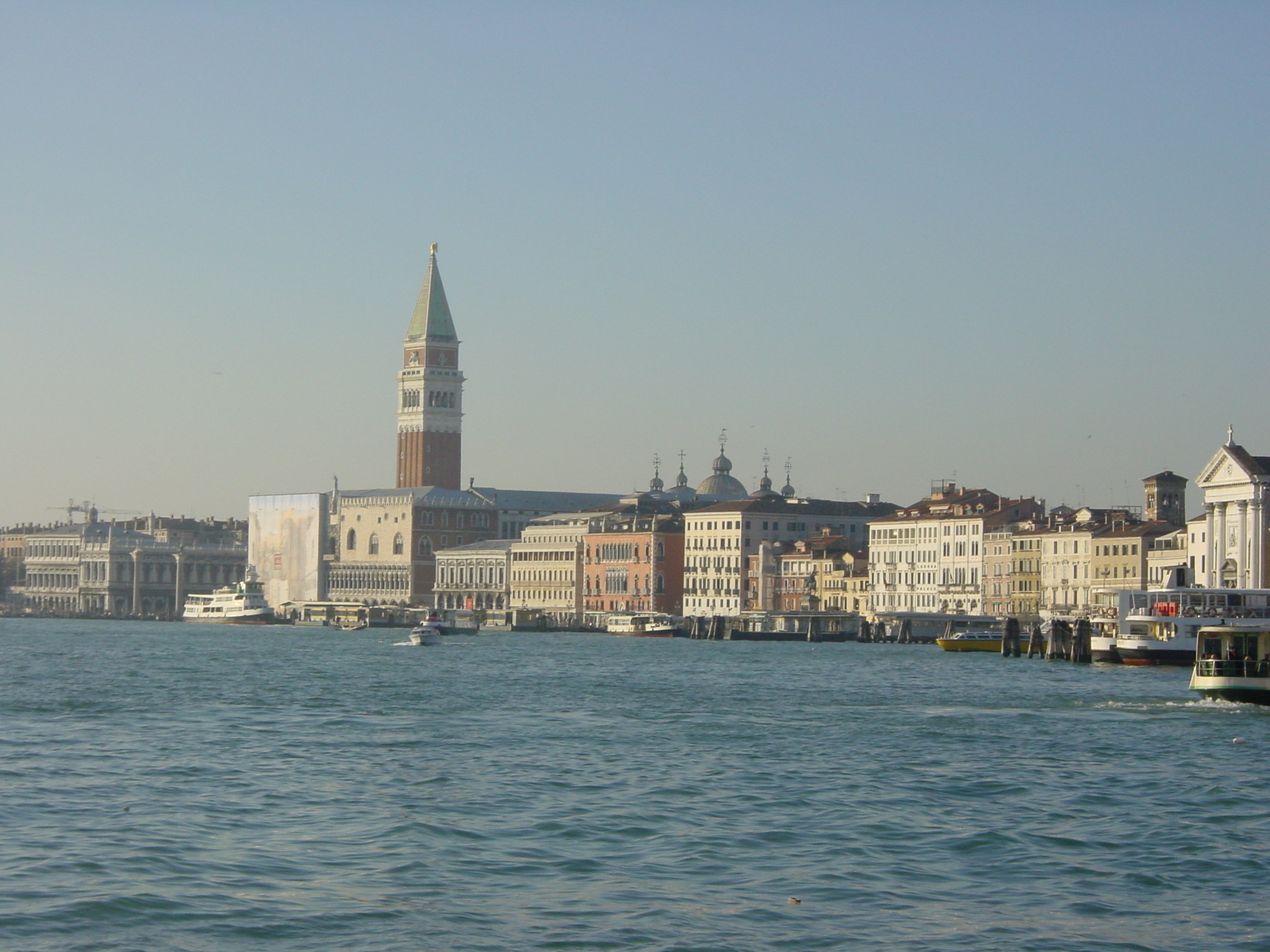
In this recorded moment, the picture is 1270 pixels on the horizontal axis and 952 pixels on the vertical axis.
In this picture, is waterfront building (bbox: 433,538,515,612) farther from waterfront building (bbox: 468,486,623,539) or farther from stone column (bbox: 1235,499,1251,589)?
stone column (bbox: 1235,499,1251,589)

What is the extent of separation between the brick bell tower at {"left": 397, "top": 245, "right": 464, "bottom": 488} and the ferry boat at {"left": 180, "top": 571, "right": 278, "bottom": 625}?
18665 millimetres

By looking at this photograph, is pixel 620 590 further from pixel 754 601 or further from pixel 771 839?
pixel 771 839

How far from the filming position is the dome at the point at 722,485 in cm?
12344

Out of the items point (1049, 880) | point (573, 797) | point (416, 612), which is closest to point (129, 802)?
point (573, 797)

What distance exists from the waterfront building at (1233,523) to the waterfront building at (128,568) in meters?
76.8

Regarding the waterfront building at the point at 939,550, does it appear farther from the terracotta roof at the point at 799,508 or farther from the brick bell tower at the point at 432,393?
the brick bell tower at the point at 432,393

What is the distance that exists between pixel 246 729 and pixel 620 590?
8438 cm

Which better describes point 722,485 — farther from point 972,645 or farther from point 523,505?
point 972,645

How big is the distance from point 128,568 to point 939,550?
66471 millimetres

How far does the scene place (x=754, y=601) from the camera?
10400 cm

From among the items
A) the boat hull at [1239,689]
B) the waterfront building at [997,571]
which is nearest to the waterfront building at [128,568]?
the waterfront building at [997,571]

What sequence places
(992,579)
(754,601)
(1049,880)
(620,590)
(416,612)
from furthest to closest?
(416,612) < (620,590) < (754,601) < (992,579) < (1049,880)

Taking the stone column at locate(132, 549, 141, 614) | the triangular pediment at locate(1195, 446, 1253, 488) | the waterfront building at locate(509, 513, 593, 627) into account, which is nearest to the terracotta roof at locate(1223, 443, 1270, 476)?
the triangular pediment at locate(1195, 446, 1253, 488)

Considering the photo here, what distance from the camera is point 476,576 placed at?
415 ft
